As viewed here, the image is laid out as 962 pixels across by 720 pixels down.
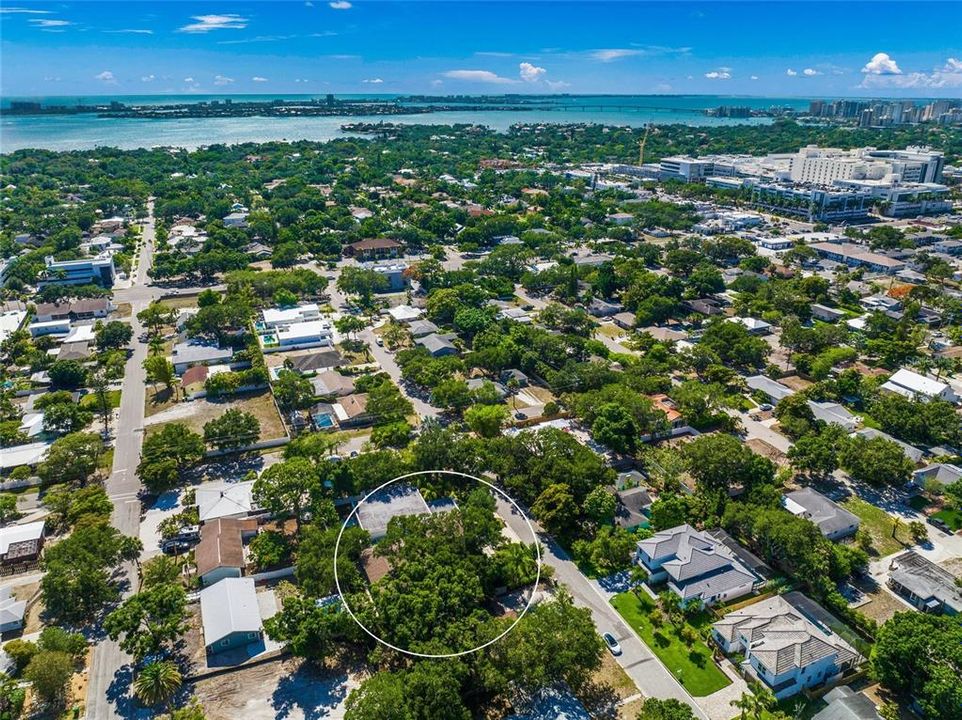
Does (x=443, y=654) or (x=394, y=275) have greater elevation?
(x=394, y=275)

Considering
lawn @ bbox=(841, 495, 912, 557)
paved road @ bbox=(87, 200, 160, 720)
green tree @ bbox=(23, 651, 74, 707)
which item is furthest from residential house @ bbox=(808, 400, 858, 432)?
green tree @ bbox=(23, 651, 74, 707)

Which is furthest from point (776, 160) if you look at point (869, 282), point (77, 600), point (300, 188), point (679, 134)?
point (77, 600)

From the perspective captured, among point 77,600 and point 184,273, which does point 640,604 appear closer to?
point 77,600

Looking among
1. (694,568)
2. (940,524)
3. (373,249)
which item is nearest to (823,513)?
(940,524)

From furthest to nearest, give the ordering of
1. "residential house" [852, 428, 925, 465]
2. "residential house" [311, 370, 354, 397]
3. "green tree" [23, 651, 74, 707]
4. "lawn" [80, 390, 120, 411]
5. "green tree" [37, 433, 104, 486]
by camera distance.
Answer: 1. "residential house" [311, 370, 354, 397]
2. "lawn" [80, 390, 120, 411]
3. "residential house" [852, 428, 925, 465]
4. "green tree" [37, 433, 104, 486]
5. "green tree" [23, 651, 74, 707]

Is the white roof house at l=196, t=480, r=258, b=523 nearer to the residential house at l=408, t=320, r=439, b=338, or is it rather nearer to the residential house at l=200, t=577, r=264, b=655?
the residential house at l=200, t=577, r=264, b=655

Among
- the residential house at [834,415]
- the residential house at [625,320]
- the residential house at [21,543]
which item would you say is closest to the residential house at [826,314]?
the residential house at [625,320]

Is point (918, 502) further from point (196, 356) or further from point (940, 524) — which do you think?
point (196, 356)

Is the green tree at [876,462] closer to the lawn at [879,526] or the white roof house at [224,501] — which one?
the lawn at [879,526]
